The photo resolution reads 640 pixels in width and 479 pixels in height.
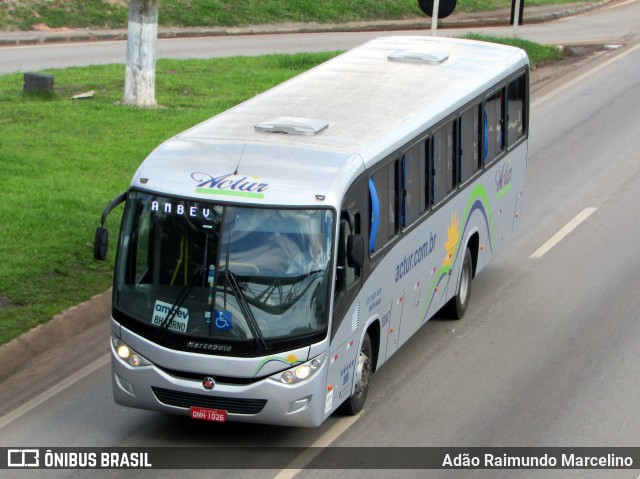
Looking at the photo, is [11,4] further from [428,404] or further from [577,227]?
[428,404]

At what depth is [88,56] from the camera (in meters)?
30.7

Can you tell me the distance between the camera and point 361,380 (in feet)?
38.9

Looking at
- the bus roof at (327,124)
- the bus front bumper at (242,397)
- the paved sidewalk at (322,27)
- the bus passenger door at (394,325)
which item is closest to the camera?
the bus front bumper at (242,397)

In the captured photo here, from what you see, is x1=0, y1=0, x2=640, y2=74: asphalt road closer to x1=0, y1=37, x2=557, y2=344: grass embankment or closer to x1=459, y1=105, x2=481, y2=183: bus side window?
x1=0, y1=37, x2=557, y2=344: grass embankment

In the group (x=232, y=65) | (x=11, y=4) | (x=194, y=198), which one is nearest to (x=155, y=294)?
(x=194, y=198)

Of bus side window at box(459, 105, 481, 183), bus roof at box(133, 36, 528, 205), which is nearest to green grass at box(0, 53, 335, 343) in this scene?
bus roof at box(133, 36, 528, 205)

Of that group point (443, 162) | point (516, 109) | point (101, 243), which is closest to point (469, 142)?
point (443, 162)

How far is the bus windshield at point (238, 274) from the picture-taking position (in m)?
10.4

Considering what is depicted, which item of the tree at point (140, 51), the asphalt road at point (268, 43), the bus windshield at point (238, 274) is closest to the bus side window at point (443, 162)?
the bus windshield at point (238, 274)

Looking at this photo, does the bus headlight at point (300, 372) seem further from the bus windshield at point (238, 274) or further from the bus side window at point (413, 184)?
the bus side window at point (413, 184)

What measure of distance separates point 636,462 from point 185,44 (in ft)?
80.9

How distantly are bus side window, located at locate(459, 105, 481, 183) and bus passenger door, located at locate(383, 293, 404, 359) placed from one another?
2372mm

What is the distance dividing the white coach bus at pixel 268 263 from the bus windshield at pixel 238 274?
0.01 m

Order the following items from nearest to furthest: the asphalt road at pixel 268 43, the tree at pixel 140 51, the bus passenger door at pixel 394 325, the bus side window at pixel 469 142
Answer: the bus passenger door at pixel 394 325 → the bus side window at pixel 469 142 → the tree at pixel 140 51 → the asphalt road at pixel 268 43
